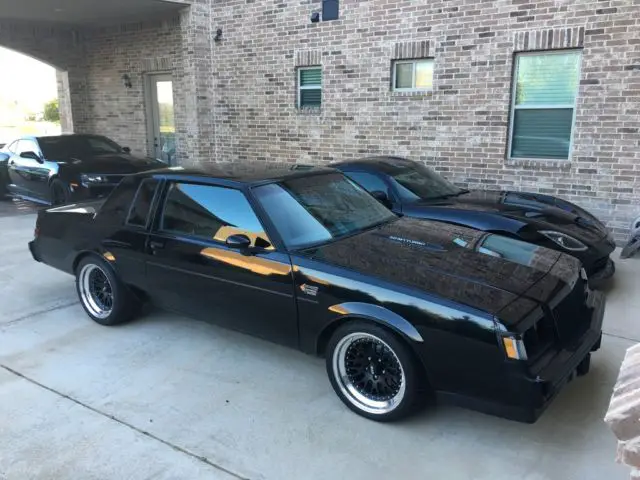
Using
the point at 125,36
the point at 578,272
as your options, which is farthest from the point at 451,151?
the point at 125,36

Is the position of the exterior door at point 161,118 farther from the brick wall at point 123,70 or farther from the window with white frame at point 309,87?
the window with white frame at point 309,87

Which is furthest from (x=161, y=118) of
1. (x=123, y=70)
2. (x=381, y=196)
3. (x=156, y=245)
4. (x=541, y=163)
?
(x=156, y=245)

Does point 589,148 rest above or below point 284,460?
above

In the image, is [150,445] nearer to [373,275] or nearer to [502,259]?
[373,275]

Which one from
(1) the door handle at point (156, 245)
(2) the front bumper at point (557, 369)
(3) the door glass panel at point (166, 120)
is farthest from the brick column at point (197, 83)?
(2) the front bumper at point (557, 369)

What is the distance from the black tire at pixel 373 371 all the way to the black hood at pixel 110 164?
722 centimetres

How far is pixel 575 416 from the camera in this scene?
3.21 meters

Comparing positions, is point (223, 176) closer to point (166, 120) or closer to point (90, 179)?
point (90, 179)

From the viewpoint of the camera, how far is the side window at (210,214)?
370 centimetres

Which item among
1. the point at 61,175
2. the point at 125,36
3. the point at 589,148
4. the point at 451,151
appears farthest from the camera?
the point at 125,36

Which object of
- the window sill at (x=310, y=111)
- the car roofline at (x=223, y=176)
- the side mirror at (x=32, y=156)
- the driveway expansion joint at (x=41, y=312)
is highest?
the window sill at (x=310, y=111)

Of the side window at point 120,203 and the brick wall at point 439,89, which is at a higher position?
the brick wall at point 439,89

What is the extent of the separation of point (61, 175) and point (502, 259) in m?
8.19

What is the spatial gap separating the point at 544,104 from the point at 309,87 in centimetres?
426
